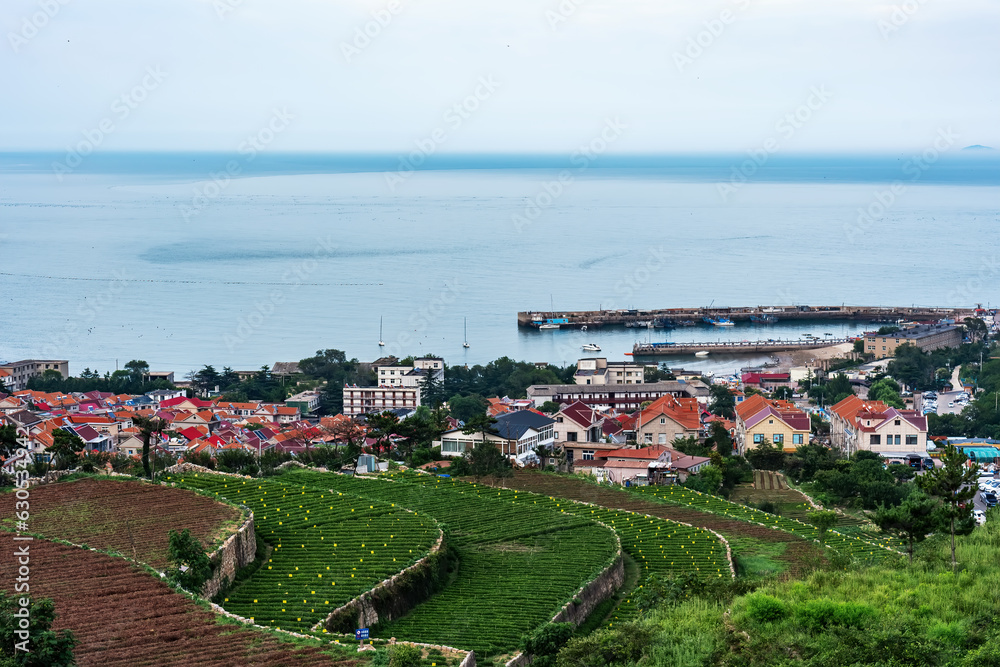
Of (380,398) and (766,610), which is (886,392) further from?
(766,610)

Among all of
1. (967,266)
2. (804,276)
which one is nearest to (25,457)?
(804,276)

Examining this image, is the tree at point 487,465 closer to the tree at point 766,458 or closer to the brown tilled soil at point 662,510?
the brown tilled soil at point 662,510

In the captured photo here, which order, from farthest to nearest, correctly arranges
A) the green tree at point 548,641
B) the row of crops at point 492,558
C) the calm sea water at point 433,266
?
1. the calm sea water at point 433,266
2. the row of crops at point 492,558
3. the green tree at point 548,641

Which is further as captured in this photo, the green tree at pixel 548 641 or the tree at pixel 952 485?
the tree at pixel 952 485

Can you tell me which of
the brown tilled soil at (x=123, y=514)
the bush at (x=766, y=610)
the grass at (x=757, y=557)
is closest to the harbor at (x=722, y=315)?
the grass at (x=757, y=557)

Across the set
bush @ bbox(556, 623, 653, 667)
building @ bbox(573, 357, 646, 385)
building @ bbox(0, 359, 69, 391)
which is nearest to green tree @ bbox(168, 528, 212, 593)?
bush @ bbox(556, 623, 653, 667)

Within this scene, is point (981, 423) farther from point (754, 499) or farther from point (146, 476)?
point (146, 476)
